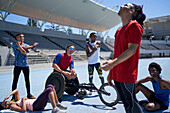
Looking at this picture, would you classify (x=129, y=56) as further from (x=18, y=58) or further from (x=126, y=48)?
(x=18, y=58)

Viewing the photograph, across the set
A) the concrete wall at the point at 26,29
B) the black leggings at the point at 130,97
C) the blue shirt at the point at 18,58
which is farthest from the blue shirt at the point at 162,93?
the concrete wall at the point at 26,29

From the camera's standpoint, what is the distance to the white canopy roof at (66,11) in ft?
81.8

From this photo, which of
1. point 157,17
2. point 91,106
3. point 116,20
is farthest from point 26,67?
point 157,17

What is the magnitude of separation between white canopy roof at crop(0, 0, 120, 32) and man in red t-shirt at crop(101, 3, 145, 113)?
26.4 metres

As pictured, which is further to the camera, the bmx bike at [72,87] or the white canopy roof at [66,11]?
the white canopy roof at [66,11]

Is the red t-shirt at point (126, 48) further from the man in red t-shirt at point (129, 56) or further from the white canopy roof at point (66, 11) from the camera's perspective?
the white canopy roof at point (66, 11)

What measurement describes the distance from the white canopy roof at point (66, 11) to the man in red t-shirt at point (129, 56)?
26367mm

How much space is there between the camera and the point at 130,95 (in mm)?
1619

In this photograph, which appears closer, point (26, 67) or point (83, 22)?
point (26, 67)

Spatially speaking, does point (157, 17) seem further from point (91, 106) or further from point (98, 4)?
point (91, 106)

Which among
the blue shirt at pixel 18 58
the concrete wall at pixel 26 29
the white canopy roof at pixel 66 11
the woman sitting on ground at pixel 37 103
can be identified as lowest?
the woman sitting on ground at pixel 37 103

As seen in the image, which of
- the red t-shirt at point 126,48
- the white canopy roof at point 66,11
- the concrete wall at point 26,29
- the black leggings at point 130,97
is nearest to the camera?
the red t-shirt at point 126,48

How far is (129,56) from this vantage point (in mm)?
1479

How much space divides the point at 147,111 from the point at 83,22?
35440 mm
